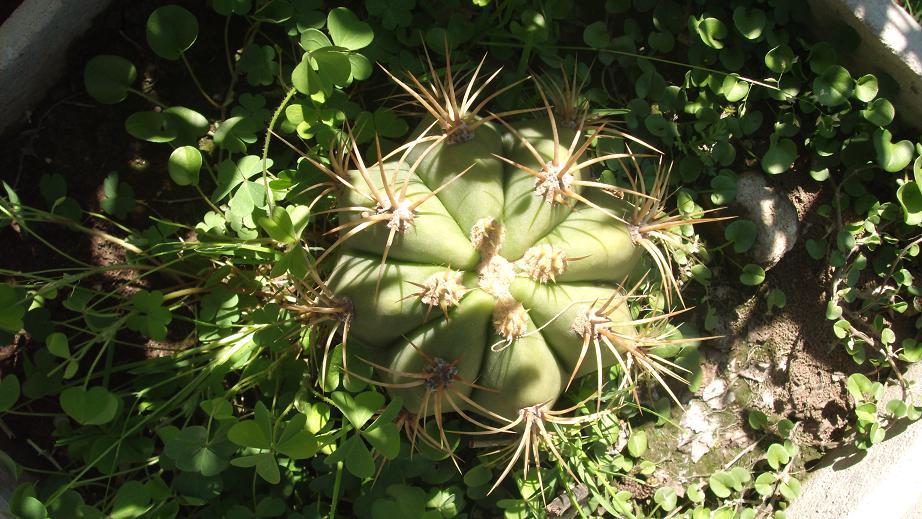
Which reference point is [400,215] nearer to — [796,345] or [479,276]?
[479,276]

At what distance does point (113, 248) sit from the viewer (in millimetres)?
1812

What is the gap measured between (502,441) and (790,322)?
3.14ft

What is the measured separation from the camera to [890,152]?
1935 mm

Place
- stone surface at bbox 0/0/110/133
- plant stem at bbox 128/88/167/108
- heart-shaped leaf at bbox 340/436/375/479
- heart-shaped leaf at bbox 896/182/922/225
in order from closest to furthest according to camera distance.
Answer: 1. heart-shaped leaf at bbox 340/436/375/479
2. stone surface at bbox 0/0/110/133
3. plant stem at bbox 128/88/167/108
4. heart-shaped leaf at bbox 896/182/922/225

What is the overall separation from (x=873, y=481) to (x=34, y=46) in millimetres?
2263

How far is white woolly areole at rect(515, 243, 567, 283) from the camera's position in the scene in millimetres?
1312

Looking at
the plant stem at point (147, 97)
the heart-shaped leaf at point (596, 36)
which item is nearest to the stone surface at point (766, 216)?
the heart-shaped leaf at point (596, 36)

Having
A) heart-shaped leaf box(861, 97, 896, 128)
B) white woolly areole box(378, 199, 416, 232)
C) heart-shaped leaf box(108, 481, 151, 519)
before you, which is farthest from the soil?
heart-shaped leaf box(861, 97, 896, 128)

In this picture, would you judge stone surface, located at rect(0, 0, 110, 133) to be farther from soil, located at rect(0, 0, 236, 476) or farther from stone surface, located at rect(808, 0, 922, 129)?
stone surface, located at rect(808, 0, 922, 129)

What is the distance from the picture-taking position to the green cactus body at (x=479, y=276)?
52.0 inches

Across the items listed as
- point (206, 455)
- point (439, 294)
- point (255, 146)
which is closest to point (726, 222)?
point (439, 294)

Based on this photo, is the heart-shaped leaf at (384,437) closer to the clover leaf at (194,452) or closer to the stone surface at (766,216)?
the clover leaf at (194,452)

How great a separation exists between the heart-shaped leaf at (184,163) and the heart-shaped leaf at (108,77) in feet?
0.72

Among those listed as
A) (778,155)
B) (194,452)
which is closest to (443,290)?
(194,452)
